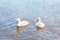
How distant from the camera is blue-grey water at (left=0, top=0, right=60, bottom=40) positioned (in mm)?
10266

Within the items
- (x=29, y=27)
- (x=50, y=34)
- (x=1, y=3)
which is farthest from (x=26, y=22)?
(x=1, y=3)

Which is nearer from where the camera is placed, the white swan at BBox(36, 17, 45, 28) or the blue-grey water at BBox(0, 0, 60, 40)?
the blue-grey water at BBox(0, 0, 60, 40)

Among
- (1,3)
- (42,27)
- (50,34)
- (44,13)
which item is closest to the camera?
(50,34)

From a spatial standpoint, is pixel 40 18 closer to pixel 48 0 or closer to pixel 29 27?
pixel 29 27

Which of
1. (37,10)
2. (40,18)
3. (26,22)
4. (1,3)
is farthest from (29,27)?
(1,3)

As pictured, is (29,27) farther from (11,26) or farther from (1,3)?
(1,3)

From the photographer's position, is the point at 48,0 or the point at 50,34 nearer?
the point at 50,34

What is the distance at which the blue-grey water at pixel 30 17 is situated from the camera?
1027 cm

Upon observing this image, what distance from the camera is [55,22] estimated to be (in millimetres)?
11461

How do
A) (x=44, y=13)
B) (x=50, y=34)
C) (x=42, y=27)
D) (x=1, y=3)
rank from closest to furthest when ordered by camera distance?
(x=50, y=34) → (x=42, y=27) → (x=44, y=13) → (x=1, y=3)

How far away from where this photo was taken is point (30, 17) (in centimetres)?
1183

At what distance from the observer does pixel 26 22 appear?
1109 centimetres

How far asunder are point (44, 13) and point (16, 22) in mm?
1836

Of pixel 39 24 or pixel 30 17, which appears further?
pixel 30 17
